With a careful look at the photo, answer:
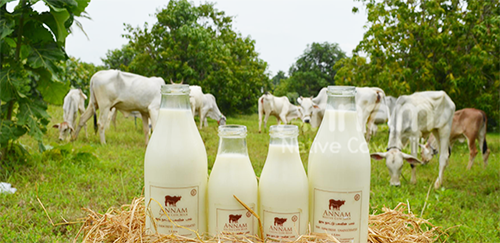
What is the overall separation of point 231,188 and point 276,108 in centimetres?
1379

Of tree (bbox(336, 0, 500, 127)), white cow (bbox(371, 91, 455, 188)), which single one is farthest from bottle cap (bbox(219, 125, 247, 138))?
tree (bbox(336, 0, 500, 127))

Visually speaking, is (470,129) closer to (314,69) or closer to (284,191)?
(284,191)

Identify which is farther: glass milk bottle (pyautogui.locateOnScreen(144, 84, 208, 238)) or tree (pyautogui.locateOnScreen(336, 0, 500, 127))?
tree (pyautogui.locateOnScreen(336, 0, 500, 127))

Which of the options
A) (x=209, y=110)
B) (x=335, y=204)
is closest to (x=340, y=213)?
(x=335, y=204)

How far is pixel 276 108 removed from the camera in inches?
595

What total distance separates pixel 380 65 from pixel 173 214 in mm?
11690

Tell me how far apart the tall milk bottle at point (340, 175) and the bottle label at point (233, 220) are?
25cm

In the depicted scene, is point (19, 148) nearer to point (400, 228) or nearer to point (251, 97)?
point (400, 228)

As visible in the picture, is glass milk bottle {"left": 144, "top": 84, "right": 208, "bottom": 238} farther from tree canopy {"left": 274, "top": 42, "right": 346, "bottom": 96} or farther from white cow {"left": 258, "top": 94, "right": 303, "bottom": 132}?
tree canopy {"left": 274, "top": 42, "right": 346, "bottom": 96}

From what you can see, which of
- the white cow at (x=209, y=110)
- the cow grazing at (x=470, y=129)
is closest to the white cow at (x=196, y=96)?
the white cow at (x=209, y=110)

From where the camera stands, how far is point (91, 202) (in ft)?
12.5

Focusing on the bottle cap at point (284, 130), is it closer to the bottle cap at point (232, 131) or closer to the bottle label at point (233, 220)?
the bottle cap at point (232, 131)

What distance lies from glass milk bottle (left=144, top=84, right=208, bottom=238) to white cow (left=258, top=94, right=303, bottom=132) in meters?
12.1

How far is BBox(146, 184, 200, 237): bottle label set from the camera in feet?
4.56
